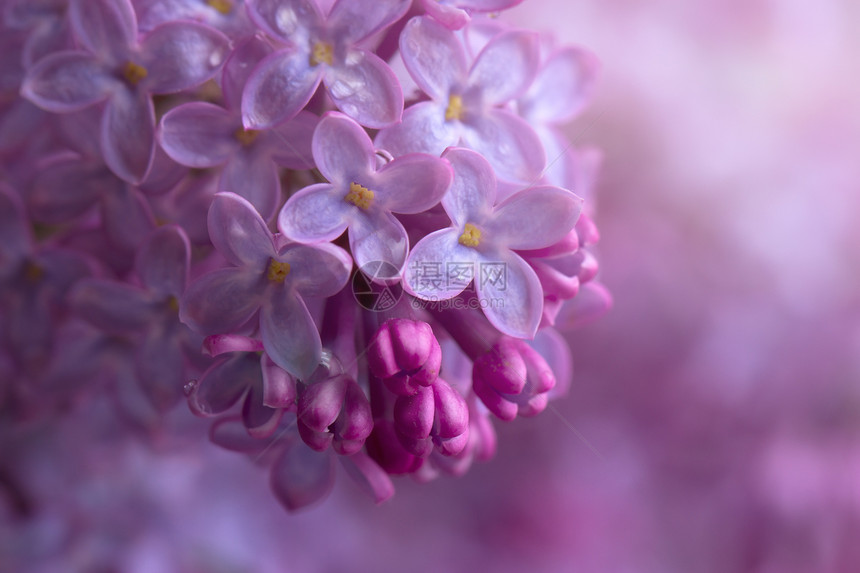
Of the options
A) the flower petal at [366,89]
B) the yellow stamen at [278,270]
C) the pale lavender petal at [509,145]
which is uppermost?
the flower petal at [366,89]

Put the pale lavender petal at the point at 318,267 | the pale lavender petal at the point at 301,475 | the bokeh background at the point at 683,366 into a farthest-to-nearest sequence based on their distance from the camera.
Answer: the bokeh background at the point at 683,366, the pale lavender petal at the point at 301,475, the pale lavender petal at the point at 318,267

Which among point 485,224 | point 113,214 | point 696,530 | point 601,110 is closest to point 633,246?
point 601,110

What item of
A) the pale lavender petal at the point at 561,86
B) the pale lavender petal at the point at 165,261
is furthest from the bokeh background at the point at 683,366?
the pale lavender petal at the point at 165,261

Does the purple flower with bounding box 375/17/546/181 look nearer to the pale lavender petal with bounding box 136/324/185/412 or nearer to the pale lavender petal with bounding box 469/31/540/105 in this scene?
the pale lavender petal with bounding box 469/31/540/105

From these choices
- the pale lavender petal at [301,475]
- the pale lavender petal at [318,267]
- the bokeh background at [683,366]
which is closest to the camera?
the pale lavender petal at [318,267]

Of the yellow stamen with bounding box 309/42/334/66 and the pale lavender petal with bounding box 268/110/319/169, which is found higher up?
the yellow stamen with bounding box 309/42/334/66

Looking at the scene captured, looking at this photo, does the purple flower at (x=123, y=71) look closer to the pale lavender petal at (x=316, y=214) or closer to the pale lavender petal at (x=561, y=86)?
the pale lavender petal at (x=316, y=214)
